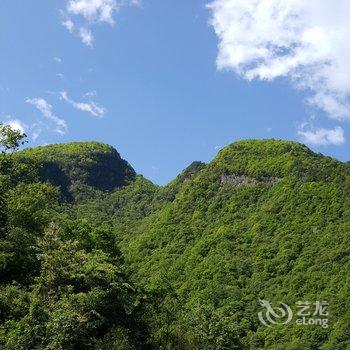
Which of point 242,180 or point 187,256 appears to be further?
point 242,180

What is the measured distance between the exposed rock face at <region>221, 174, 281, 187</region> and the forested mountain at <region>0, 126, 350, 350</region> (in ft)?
1.20

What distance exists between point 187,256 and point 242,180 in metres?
35.0

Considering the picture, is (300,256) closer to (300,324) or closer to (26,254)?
(300,324)

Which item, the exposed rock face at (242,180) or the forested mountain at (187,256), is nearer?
the forested mountain at (187,256)

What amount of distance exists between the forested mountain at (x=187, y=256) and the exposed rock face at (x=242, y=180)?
0.36 meters

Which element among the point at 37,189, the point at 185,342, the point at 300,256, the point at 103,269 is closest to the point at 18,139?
the point at 37,189

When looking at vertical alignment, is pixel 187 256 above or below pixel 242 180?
below

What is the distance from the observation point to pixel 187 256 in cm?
12412

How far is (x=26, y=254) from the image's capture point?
3306 cm

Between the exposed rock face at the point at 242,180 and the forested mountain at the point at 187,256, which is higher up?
the exposed rock face at the point at 242,180

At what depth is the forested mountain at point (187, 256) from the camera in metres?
27.7

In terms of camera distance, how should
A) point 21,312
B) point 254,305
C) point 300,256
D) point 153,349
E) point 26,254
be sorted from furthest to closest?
point 300,256 < point 254,305 < point 153,349 < point 26,254 < point 21,312

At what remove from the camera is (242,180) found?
15062cm

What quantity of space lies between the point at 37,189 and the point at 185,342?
15177mm
